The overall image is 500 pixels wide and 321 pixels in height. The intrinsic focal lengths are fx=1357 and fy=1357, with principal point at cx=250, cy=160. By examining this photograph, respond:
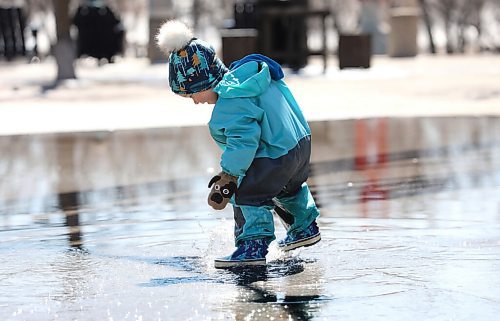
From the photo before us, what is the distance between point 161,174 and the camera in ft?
33.1

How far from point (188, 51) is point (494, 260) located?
1.68 metres

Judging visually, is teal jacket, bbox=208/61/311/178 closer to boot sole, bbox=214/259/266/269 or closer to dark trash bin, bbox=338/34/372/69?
boot sole, bbox=214/259/266/269

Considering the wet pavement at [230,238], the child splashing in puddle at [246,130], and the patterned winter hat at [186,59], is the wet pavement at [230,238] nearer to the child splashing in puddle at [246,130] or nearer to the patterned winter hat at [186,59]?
the child splashing in puddle at [246,130]

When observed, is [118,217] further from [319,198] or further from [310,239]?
[310,239]

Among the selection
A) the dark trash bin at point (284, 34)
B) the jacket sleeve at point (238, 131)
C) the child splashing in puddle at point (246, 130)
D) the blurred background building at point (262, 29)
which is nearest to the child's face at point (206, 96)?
the child splashing in puddle at point (246, 130)

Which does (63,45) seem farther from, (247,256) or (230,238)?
(247,256)

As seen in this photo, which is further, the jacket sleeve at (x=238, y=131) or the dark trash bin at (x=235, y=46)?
the dark trash bin at (x=235, y=46)

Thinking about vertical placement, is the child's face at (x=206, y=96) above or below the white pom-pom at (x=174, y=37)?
below

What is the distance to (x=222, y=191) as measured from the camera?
610 cm

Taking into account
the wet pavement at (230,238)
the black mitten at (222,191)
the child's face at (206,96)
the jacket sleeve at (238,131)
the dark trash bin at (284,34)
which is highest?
the child's face at (206,96)

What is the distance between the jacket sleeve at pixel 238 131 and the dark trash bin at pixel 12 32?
26204 millimetres

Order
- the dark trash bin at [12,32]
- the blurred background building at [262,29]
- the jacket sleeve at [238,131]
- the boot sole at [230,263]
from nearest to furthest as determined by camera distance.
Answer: the jacket sleeve at [238,131]
the boot sole at [230,263]
the blurred background building at [262,29]
the dark trash bin at [12,32]

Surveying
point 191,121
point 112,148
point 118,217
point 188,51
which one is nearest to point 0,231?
point 118,217

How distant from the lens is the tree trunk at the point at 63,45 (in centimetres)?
2206
